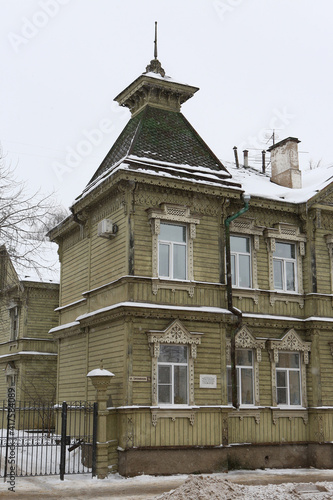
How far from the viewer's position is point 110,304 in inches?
667

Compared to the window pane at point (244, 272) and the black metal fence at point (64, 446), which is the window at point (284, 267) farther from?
the black metal fence at point (64, 446)

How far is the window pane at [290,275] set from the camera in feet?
63.2

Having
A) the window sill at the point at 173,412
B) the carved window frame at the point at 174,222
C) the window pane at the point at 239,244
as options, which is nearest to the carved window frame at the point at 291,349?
the window pane at the point at 239,244

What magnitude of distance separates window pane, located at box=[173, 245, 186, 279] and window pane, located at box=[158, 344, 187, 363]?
187cm

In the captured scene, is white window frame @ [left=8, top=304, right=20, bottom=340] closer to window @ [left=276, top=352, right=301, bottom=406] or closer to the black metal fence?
the black metal fence

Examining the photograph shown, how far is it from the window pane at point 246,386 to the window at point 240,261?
248 cm

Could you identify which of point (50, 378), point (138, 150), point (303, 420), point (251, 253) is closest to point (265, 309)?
point (251, 253)

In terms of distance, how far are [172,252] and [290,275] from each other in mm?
4445

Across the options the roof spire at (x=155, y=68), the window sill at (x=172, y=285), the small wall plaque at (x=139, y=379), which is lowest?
the small wall plaque at (x=139, y=379)

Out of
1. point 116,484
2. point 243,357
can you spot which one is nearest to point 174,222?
point 243,357

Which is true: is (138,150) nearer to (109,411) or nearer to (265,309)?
(265,309)

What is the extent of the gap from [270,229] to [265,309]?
2417mm

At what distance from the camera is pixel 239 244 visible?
18656 millimetres

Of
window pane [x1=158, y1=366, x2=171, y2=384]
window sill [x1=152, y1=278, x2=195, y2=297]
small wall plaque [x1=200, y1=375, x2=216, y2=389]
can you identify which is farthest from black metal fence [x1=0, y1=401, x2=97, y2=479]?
window sill [x1=152, y1=278, x2=195, y2=297]
